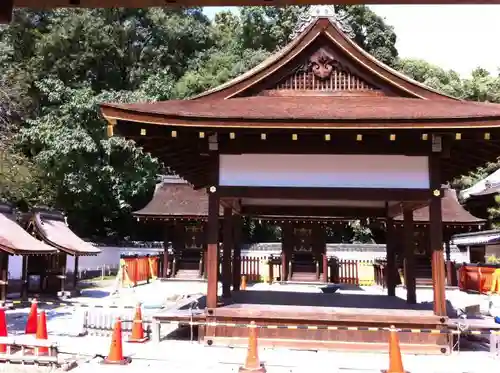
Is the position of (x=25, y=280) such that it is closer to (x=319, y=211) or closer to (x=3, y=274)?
(x=3, y=274)

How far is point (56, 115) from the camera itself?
33969 millimetres

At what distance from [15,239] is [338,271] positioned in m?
16.5

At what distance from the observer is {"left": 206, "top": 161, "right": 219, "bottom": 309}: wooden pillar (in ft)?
34.5

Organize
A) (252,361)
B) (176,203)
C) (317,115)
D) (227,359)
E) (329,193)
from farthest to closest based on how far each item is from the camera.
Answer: (176,203)
(329,193)
(317,115)
(227,359)
(252,361)

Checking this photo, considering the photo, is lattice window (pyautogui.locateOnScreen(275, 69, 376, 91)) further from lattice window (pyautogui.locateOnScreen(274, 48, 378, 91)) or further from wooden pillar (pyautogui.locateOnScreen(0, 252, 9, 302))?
wooden pillar (pyautogui.locateOnScreen(0, 252, 9, 302))

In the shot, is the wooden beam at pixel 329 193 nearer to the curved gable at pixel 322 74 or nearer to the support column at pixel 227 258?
the curved gable at pixel 322 74

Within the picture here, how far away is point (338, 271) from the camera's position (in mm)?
26719

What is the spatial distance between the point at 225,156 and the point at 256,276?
18.7 metres

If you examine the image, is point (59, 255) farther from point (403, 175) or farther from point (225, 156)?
point (403, 175)

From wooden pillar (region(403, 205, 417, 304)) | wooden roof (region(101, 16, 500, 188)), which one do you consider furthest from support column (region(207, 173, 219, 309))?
wooden pillar (region(403, 205, 417, 304))

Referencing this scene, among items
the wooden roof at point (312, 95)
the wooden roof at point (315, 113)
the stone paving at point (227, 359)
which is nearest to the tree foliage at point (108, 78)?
the stone paving at point (227, 359)

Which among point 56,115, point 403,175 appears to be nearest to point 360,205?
point 403,175

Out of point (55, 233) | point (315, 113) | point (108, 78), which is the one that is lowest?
point (55, 233)

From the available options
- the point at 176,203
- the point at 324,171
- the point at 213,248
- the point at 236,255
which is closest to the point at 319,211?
the point at 236,255
